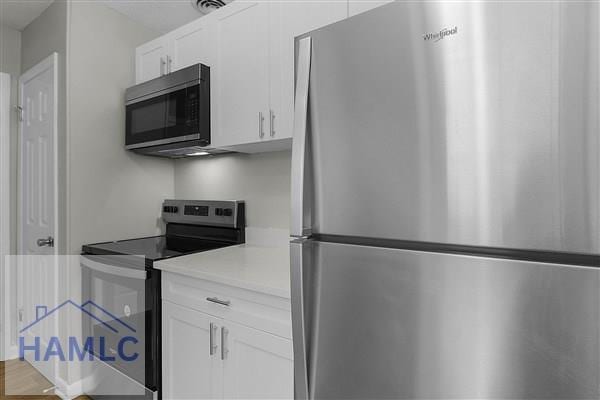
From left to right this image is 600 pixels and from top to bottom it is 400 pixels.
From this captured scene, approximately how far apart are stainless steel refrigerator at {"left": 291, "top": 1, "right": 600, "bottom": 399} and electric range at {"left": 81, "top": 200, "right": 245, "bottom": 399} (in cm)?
100

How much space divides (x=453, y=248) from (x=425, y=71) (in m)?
0.40

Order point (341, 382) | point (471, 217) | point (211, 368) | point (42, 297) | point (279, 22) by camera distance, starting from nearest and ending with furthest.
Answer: point (471, 217)
point (341, 382)
point (211, 368)
point (279, 22)
point (42, 297)

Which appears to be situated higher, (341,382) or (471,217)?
(471,217)

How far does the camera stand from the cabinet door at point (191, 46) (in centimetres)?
186

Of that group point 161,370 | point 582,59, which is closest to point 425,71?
point 582,59

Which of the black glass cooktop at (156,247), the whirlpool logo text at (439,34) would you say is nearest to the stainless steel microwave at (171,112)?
the black glass cooktop at (156,247)

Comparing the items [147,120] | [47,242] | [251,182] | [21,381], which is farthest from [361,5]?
[21,381]

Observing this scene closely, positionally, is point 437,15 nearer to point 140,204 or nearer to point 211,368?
point 211,368

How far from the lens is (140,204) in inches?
92.7

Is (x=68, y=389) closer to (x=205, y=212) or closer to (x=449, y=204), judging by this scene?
(x=205, y=212)

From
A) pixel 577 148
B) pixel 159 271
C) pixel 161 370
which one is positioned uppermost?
pixel 577 148

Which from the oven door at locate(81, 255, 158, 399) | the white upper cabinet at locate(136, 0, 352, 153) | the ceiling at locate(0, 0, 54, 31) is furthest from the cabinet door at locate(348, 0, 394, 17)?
the ceiling at locate(0, 0, 54, 31)

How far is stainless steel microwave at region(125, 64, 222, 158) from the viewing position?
181cm

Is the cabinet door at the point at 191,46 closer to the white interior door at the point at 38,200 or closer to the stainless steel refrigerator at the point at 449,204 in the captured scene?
the white interior door at the point at 38,200
